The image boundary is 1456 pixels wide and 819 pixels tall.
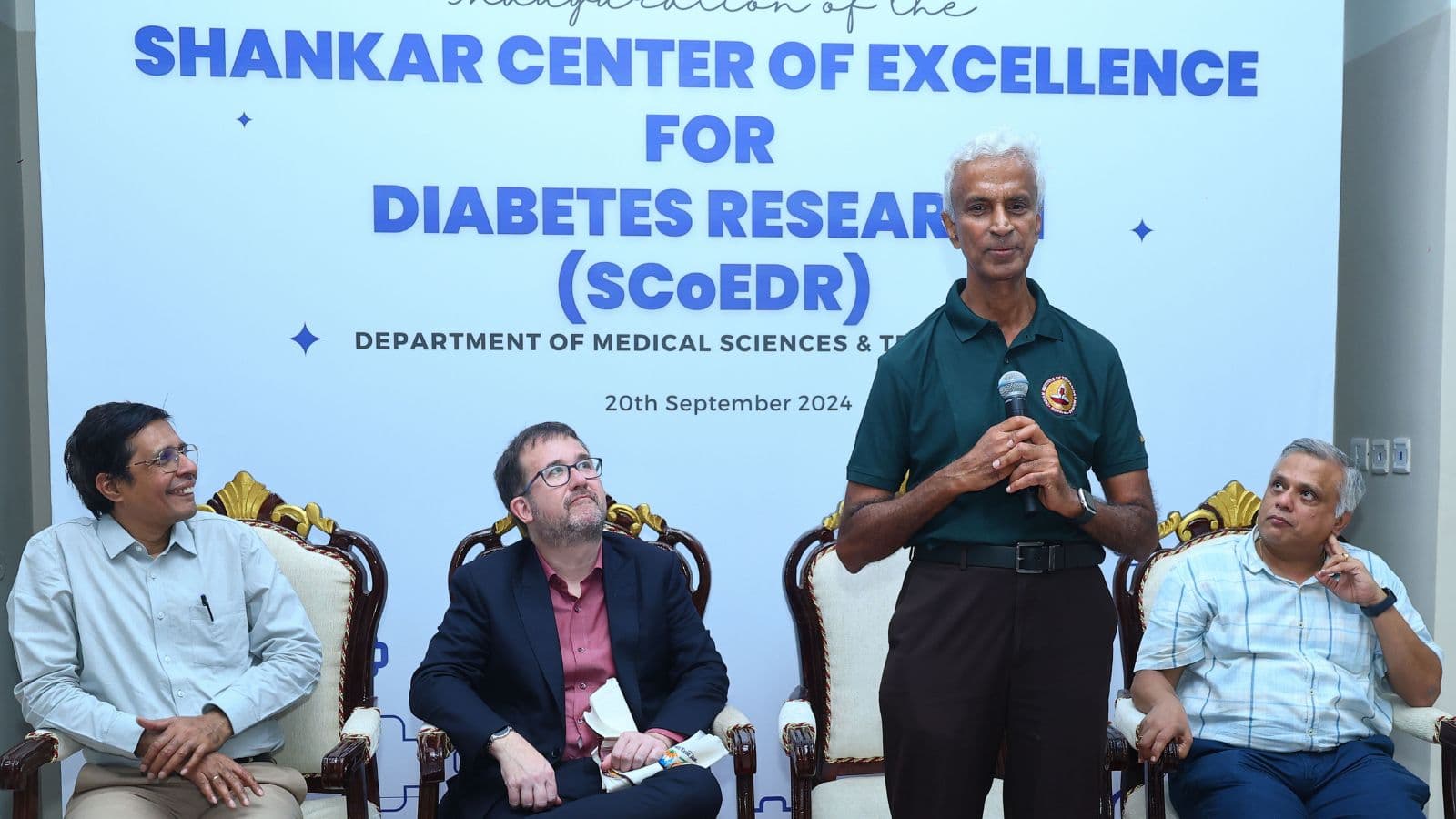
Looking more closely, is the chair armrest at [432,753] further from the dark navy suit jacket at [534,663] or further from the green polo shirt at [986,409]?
the green polo shirt at [986,409]

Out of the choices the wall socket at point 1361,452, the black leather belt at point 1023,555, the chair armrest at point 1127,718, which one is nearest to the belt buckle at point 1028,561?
the black leather belt at point 1023,555

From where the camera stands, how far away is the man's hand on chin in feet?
7.84

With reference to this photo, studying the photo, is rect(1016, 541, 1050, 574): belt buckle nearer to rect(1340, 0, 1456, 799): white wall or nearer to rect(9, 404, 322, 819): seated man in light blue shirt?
rect(9, 404, 322, 819): seated man in light blue shirt

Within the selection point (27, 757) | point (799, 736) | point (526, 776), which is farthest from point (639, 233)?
point (27, 757)

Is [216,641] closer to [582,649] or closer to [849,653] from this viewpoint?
[582,649]

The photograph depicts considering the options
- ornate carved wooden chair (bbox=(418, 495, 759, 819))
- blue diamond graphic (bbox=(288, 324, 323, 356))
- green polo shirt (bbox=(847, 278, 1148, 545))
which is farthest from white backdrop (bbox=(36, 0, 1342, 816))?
green polo shirt (bbox=(847, 278, 1148, 545))

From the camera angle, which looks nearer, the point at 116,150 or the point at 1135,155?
the point at 116,150

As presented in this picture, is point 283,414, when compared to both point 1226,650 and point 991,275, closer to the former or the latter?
point 991,275

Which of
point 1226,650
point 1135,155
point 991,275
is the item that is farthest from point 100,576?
point 1135,155

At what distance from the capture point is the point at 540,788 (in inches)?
94.1

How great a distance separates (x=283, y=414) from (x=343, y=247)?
0.52m

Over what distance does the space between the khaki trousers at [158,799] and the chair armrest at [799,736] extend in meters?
1.13

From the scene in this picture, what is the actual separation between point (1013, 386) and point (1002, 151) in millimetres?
389

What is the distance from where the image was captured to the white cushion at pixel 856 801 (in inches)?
110
